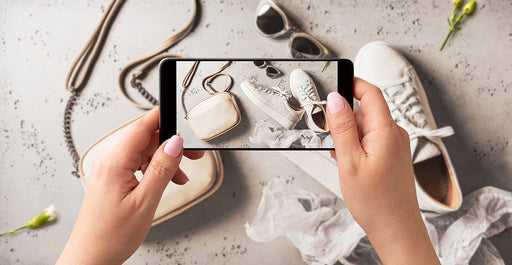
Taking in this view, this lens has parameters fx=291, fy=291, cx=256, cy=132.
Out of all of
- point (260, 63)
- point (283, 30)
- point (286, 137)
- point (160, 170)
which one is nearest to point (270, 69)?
point (260, 63)

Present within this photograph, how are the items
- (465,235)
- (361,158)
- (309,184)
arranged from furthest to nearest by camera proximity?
(309,184), (465,235), (361,158)

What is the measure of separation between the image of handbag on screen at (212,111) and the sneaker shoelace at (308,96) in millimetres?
126

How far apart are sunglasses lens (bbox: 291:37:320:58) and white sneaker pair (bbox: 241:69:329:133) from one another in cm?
34

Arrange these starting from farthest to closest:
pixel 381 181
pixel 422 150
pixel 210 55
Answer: pixel 210 55 → pixel 422 150 → pixel 381 181

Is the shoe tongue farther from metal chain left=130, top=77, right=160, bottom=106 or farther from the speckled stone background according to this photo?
metal chain left=130, top=77, right=160, bottom=106

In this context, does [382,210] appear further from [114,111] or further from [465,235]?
[114,111]

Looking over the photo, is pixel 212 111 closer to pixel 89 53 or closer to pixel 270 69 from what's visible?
pixel 270 69

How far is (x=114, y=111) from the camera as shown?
91 cm

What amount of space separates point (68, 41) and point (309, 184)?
2.88 ft

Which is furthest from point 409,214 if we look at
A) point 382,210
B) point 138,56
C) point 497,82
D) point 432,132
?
point 138,56

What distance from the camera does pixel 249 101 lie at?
552 mm

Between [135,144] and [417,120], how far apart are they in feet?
2.43

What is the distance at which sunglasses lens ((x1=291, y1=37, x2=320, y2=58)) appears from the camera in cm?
86

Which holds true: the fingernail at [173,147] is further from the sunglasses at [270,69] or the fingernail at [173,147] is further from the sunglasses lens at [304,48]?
the sunglasses lens at [304,48]
